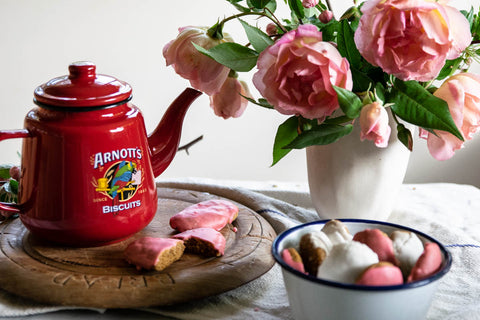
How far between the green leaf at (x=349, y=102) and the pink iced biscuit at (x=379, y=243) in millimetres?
122

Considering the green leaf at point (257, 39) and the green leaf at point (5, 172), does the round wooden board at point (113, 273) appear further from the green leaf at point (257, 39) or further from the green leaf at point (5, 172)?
the green leaf at point (257, 39)

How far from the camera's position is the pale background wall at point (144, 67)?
1658mm

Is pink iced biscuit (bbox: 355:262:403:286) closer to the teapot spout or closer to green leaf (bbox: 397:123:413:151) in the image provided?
green leaf (bbox: 397:123:413:151)

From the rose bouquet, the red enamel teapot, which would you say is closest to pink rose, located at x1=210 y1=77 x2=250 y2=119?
the rose bouquet

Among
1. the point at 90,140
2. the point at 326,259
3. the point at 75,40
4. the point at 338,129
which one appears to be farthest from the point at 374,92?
the point at 75,40

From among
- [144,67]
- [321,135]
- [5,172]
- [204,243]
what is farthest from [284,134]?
[144,67]

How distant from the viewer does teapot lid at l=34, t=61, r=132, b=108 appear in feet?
2.17

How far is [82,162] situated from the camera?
2.19ft

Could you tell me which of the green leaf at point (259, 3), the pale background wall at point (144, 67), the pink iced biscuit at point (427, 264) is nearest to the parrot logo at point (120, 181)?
the green leaf at point (259, 3)

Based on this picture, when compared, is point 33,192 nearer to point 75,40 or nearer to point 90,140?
point 90,140

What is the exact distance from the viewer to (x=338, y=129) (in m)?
0.65

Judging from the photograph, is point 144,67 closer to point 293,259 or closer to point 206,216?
point 206,216

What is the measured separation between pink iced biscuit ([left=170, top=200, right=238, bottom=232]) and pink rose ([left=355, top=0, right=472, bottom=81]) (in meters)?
0.30

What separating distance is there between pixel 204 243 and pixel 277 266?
10 cm
